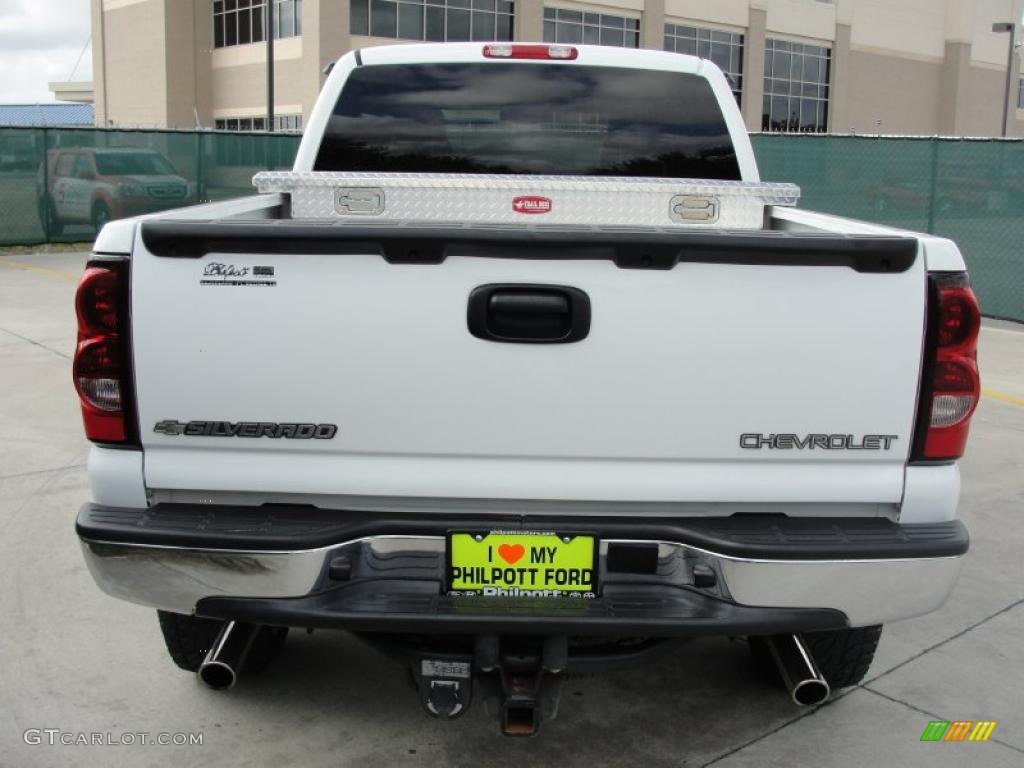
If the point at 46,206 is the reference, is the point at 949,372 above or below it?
above

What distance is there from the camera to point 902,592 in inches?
120

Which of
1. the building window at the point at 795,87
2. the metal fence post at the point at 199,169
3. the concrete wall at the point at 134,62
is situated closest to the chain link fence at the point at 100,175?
the metal fence post at the point at 199,169

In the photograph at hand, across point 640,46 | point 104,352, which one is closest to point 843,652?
point 104,352

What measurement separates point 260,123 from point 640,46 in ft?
46.4

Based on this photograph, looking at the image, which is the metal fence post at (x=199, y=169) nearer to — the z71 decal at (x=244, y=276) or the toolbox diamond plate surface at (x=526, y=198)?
the toolbox diamond plate surface at (x=526, y=198)

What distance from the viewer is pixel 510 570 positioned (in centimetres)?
298

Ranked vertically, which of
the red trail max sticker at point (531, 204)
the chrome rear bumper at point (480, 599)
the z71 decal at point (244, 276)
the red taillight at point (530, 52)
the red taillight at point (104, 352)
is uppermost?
the red taillight at point (530, 52)

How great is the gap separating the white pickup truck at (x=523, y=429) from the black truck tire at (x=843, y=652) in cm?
68

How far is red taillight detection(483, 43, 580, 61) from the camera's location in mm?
5297

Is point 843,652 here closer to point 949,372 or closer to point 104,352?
point 949,372

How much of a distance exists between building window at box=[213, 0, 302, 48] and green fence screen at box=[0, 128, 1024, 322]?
1819 cm

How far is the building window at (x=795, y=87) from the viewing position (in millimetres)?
50906

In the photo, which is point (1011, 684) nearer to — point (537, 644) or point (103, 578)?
point (537, 644)

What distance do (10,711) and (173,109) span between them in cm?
4363
